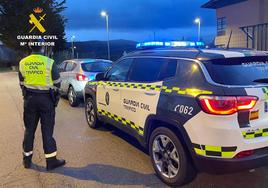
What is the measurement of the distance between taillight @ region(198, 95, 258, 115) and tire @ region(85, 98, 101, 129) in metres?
3.77

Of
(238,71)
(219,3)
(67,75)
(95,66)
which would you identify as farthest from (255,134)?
(219,3)

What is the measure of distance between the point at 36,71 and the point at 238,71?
283 cm

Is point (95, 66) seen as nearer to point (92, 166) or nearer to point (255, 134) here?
point (92, 166)

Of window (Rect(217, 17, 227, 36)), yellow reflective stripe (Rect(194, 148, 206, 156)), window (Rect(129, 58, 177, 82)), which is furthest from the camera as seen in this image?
window (Rect(217, 17, 227, 36))

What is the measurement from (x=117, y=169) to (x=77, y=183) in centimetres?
69

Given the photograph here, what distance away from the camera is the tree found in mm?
39094

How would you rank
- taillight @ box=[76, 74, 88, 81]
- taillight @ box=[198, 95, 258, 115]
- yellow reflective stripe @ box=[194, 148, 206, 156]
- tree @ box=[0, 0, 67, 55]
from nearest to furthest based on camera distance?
taillight @ box=[198, 95, 258, 115] < yellow reflective stripe @ box=[194, 148, 206, 156] < taillight @ box=[76, 74, 88, 81] < tree @ box=[0, 0, 67, 55]

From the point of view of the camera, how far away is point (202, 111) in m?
3.71

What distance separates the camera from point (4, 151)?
6148 millimetres

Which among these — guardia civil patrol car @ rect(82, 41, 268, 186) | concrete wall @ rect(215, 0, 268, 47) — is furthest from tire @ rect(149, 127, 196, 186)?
concrete wall @ rect(215, 0, 268, 47)

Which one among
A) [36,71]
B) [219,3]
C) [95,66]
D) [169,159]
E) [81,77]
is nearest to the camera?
[169,159]

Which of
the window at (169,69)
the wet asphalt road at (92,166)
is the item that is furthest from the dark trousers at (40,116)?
the window at (169,69)

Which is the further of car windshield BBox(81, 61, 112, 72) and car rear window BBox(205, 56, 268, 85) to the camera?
car windshield BBox(81, 61, 112, 72)

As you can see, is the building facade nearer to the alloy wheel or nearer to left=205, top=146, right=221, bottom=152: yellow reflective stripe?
the alloy wheel
